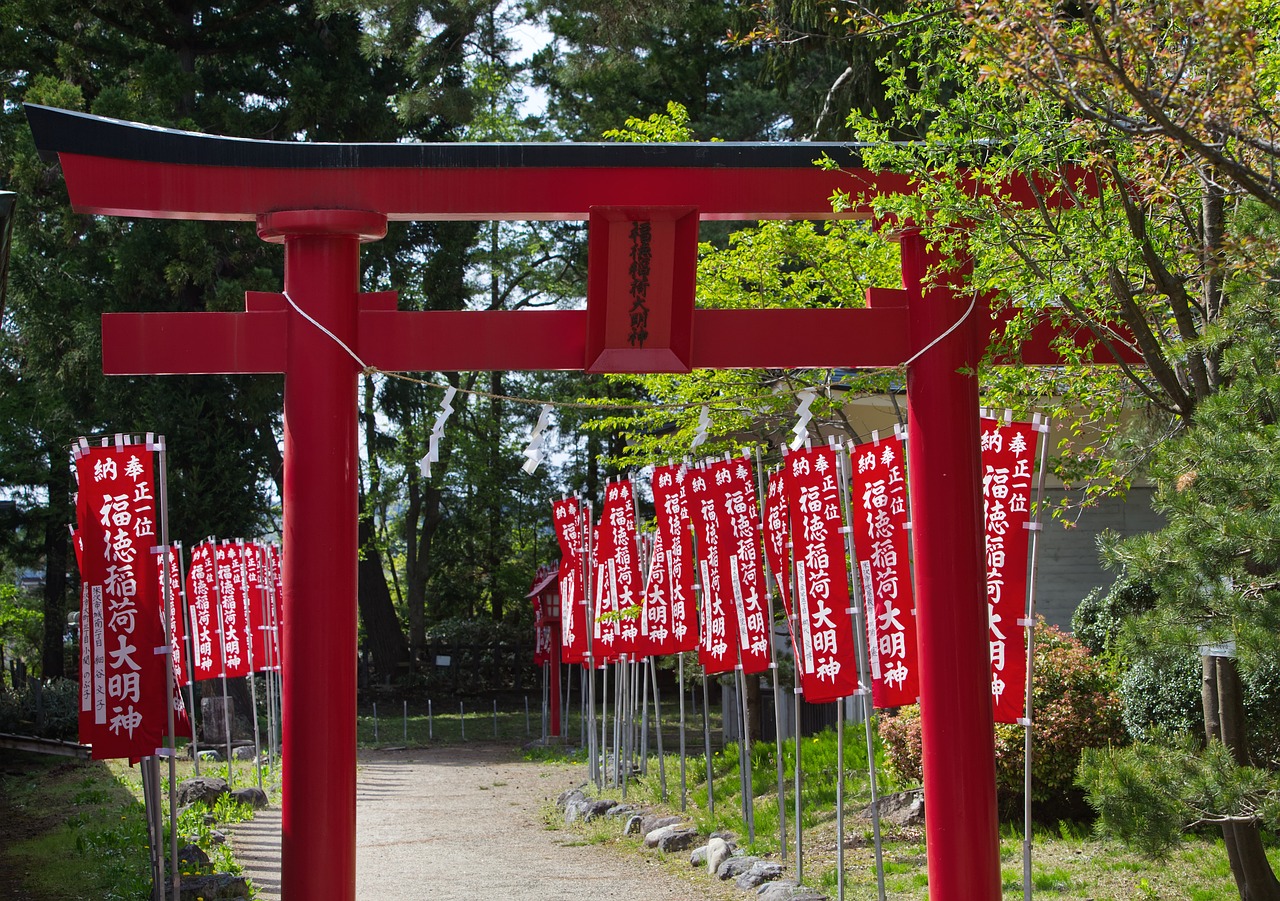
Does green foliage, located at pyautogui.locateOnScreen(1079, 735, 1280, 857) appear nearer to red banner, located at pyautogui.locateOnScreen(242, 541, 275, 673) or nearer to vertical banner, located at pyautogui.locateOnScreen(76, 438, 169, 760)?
vertical banner, located at pyautogui.locateOnScreen(76, 438, 169, 760)

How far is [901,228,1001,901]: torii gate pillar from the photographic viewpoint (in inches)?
252

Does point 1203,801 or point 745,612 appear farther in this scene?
point 745,612

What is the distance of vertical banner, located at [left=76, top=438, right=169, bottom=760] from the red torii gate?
3.68 feet

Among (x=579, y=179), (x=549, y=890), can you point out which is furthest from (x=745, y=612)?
(x=579, y=179)

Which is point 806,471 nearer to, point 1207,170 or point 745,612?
point 745,612

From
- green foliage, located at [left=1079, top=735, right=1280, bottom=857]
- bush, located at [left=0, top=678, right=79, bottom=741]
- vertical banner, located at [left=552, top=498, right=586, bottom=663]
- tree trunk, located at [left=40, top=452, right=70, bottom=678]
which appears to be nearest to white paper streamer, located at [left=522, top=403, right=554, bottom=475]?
green foliage, located at [left=1079, top=735, right=1280, bottom=857]

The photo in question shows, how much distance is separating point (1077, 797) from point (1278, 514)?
625cm

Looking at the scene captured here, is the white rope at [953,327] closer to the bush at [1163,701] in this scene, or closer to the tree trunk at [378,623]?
the bush at [1163,701]

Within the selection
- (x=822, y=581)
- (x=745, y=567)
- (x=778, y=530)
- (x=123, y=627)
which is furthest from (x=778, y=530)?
(x=123, y=627)

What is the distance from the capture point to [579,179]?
21.8 feet

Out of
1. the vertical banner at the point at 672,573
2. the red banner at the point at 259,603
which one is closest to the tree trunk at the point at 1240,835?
the vertical banner at the point at 672,573

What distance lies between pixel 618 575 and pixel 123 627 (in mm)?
6594

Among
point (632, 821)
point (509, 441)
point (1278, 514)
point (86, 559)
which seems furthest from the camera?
point (509, 441)

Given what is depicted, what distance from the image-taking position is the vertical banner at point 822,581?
26.9 feet
